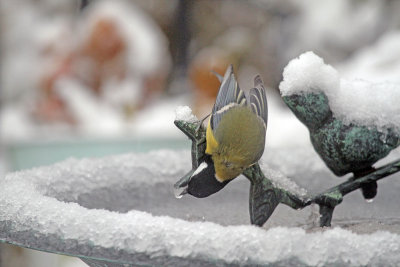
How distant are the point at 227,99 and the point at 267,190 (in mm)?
45

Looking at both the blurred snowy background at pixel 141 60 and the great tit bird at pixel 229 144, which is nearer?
the great tit bird at pixel 229 144

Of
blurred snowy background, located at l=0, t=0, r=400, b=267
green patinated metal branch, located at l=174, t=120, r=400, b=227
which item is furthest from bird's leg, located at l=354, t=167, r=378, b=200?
blurred snowy background, located at l=0, t=0, r=400, b=267

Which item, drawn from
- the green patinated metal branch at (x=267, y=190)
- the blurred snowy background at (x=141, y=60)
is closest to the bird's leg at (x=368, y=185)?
the green patinated metal branch at (x=267, y=190)

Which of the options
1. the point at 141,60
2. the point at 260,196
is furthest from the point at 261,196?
the point at 141,60

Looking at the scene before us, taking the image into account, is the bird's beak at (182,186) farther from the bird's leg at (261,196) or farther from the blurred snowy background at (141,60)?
the blurred snowy background at (141,60)

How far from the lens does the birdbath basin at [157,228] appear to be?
199mm

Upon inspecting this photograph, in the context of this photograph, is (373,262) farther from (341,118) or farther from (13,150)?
(13,150)

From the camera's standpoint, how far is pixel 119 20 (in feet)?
5.00

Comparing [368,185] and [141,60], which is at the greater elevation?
[141,60]

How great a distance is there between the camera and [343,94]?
288 mm

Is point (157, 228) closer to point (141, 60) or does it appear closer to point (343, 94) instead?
point (343, 94)

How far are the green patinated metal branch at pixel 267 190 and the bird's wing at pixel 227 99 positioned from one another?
0.01m

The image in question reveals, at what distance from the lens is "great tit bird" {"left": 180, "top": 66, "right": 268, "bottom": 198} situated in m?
0.26

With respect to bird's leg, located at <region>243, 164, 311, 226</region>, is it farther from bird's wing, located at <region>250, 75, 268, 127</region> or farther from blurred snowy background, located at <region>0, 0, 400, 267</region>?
blurred snowy background, located at <region>0, 0, 400, 267</region>
